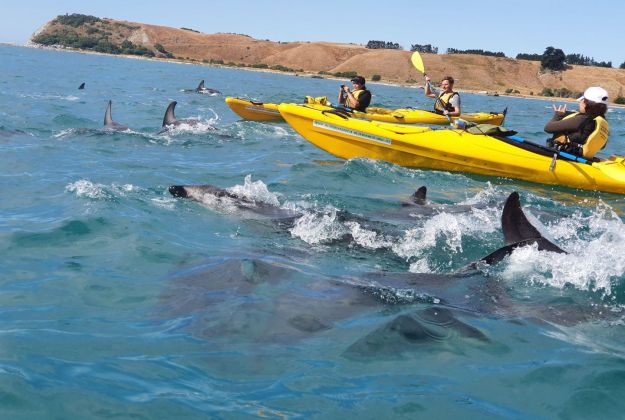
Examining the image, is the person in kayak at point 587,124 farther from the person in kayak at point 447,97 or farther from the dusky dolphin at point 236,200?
the dusky dolphin at point 236,200

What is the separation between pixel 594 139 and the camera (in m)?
13.0

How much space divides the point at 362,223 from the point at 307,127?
6581 mm

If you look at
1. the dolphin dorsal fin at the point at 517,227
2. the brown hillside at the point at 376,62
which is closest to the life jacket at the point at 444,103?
the dolphin dorsal fin at the point at 517,227

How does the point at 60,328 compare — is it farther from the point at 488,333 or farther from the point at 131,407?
the point at 488,333

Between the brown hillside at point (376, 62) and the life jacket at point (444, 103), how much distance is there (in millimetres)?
75269

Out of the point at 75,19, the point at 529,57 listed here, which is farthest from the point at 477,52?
the point at 75,19

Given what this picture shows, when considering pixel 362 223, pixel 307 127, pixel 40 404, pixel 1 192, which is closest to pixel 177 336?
pixel 40 404

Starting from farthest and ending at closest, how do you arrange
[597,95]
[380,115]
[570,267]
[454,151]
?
[380,115] → [454,151] → [597,95] → [570,267]

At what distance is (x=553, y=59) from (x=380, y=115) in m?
92.9

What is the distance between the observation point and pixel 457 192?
1227 centimetres

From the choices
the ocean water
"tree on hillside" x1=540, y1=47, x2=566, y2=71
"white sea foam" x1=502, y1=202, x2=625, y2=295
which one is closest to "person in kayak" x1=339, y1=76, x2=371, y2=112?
the ocean water

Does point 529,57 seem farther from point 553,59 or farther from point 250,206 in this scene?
point 250,206

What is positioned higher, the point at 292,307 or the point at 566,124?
the point at 566,124

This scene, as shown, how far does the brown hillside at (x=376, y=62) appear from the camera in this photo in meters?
99.1
